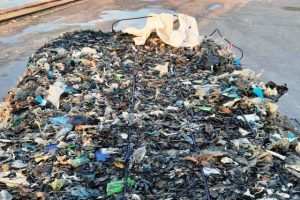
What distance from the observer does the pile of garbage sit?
8.91ft

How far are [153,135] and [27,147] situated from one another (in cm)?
92

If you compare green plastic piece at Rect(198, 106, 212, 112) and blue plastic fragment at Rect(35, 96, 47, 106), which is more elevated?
blue plastic fragment at Rect(35, 96, 47, 106)

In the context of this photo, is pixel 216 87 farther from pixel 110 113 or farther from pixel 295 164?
pixel 295 164

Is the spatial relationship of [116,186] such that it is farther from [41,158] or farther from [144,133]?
[144,133]

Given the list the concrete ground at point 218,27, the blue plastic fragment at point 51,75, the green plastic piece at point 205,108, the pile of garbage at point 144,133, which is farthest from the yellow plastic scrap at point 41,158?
the concrete ground at point 218,27

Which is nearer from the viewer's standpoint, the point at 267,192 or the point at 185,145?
the point at 267,192

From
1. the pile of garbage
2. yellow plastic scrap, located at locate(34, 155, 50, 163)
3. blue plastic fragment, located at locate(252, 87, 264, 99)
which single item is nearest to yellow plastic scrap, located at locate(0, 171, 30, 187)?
the pile of garbage

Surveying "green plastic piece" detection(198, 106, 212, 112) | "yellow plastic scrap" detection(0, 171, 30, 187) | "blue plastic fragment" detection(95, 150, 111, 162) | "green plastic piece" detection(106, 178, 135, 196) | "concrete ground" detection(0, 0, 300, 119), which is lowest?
"concrete ground" detection(0, 0, 300, 119)

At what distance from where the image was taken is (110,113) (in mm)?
3695

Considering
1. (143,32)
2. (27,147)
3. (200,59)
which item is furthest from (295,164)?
(143,32)

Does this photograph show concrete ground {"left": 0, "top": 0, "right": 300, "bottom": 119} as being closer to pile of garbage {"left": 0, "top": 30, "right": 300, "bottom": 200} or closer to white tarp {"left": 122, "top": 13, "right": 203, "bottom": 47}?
white tarp {"left": 122, "top": 13, "right": 203, "bottom": 47}

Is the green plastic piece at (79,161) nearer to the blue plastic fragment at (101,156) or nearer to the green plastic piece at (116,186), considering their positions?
the blue plastic fragment at (101,156)

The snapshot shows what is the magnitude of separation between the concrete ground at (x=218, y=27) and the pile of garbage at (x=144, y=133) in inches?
63.3

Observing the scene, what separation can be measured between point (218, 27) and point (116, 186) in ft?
26.4
